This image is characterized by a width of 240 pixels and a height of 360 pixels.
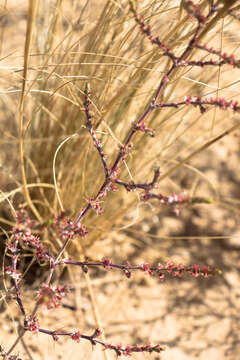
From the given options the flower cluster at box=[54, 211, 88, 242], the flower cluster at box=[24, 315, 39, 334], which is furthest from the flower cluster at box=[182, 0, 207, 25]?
the flower cluster at box=[24, 315, 39, 334]

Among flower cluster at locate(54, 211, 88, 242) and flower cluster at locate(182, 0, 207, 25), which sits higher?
flower cluster at locate(182, 0, 207, 25)

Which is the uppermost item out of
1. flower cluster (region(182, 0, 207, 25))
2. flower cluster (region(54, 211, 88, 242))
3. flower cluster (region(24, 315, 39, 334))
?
flower cluster (region(182, 0, 207, 25))

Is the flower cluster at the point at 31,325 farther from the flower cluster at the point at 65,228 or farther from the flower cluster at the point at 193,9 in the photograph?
the flower cluster at the point at 193,9

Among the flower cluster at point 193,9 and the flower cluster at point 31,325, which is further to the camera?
the flower cluster at point 31,325

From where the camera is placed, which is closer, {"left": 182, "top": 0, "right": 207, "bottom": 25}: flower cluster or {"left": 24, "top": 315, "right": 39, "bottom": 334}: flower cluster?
{"left": 182, "top": 0, "right": 207, "bottom": 25}: flower cluster

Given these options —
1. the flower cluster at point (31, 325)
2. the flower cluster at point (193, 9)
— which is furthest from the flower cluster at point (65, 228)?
the flower cluster at point (193, 9)

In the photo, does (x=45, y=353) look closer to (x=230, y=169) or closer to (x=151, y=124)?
(x=151, y=124)

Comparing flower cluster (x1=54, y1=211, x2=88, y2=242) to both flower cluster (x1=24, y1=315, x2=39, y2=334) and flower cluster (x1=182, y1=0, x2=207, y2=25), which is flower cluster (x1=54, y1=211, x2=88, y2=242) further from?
flower cluster (x1=182, y1=0, x2=207, y2=25)

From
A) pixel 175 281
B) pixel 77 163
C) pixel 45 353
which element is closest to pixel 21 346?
pixel 45 353

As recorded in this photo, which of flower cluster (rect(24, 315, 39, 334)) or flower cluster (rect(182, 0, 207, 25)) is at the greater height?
flower cluster (rect(182, 0, 207, 25))

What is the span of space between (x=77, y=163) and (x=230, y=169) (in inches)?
41.7

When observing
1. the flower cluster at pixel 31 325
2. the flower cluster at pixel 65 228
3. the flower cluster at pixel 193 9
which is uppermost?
the flower cluster at pixel 193 9

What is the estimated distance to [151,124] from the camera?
51.1 inches

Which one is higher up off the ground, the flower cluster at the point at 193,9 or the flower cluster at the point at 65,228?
the flower cluster at the point at 193,9
